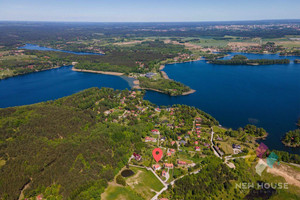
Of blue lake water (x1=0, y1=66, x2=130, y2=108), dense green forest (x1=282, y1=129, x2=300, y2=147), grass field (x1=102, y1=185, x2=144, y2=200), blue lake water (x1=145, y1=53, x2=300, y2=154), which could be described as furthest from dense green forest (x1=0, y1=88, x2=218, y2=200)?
blue lake water (x1=0, y1=66, x2=130, y2=108)

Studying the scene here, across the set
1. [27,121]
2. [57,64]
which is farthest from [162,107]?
[57,64]

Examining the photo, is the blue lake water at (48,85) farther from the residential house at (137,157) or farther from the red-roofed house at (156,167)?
the red-roofed house at (156,167)

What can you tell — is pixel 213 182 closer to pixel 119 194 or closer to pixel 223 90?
pixel 119 194

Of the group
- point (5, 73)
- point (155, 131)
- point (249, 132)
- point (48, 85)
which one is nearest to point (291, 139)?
point (249, 132)

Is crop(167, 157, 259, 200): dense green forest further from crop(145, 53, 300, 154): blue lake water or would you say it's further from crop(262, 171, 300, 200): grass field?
crop(145, 53, 300, 154): blue lake water

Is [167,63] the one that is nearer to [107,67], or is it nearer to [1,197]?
[107,67]

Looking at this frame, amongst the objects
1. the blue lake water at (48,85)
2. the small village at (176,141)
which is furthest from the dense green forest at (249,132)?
the blue lake water at (48,85)

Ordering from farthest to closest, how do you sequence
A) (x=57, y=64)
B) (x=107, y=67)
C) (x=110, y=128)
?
(x=57, y=64) → (x=107, y=67) → (x=110, y=128)
